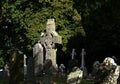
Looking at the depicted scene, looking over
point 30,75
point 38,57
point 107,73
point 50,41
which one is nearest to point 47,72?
point 30,75

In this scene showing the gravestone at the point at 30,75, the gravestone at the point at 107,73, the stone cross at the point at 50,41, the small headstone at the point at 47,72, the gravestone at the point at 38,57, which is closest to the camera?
the gravestone at the point at 107,73

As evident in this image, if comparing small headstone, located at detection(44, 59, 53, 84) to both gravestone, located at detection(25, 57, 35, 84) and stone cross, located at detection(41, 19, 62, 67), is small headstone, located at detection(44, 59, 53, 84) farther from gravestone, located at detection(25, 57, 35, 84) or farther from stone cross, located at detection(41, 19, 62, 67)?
stone cross, located at detection(41, 19, 62, 67)

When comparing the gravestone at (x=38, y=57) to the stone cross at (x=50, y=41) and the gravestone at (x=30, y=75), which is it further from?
the gravestone at (x=30, y=75)

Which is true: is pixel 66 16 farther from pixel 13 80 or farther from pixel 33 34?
pixel 13 80

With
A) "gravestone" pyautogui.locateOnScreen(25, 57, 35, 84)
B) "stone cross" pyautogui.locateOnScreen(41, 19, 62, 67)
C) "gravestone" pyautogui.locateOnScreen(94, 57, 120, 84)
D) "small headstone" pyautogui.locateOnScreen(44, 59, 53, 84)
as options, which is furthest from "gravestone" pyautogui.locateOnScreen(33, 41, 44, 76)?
"gravestone" pyautogui.locateOnScreen(94, 57, 120, 84)

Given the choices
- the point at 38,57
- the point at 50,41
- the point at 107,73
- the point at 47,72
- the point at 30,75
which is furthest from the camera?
the point at 38,57

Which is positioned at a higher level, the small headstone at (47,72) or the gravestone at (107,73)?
the gravestone at (107,73)

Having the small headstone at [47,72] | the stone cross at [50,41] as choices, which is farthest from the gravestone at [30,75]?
the stone cross at [50,41]

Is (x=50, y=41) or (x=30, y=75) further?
(x=50, y=41)

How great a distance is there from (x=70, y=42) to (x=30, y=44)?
599 centimetres

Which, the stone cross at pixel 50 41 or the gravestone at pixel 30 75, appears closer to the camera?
the gravestone at pixel 30 75

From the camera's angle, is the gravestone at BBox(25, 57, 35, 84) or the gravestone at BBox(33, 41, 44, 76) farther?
the gravestone at BBox(33, 41, 44, 76)

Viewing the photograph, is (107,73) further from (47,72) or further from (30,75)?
(47,72)

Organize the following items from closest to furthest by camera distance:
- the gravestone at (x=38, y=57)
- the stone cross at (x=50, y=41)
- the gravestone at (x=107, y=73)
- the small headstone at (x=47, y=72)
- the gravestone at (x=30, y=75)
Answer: the gravestone at (x=107, y=73), the gravestone at (x=30, y=75), the small headstone at (x=47, y=72), the stone cross at (x=50, y=41), the gravestone at (x=38, y=57)
